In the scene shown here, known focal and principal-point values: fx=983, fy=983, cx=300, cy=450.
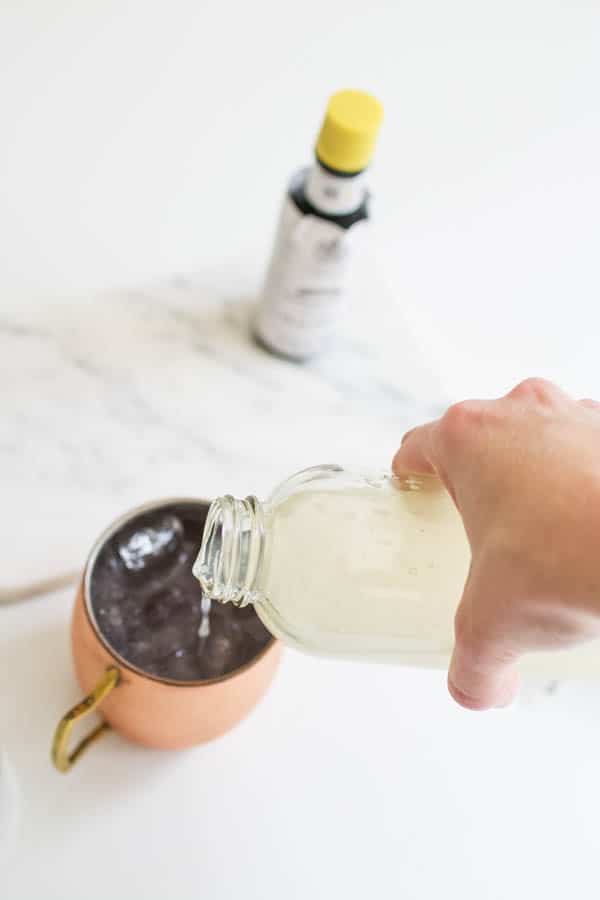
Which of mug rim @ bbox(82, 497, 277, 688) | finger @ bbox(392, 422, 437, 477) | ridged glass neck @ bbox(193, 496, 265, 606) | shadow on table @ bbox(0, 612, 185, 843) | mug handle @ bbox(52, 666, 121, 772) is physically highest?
finger @ bbox(392, 422, 437, 477)

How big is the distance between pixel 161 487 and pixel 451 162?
56 cm

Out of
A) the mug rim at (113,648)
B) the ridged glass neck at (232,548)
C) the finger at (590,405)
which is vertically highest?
the finger at (590,405)

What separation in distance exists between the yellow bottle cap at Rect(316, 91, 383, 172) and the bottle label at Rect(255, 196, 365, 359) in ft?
0.22

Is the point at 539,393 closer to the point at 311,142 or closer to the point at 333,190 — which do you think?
the point at 333,190

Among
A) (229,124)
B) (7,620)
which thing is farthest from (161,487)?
(229,124)

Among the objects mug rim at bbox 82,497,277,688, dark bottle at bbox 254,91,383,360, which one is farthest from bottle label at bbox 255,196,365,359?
mug rim at bbox 82,497,277,688

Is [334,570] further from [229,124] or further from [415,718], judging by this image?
[229,124]

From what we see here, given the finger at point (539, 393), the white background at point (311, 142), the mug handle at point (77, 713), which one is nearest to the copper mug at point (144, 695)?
the mug handle at point (77, 713)

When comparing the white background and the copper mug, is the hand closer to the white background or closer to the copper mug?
the copper mug

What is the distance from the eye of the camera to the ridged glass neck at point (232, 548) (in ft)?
1.72

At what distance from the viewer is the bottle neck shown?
2.60ft

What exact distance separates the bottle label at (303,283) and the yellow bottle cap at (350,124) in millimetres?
67

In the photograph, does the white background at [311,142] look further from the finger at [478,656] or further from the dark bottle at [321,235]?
the finger at [478,656]

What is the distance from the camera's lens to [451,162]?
112 cm
